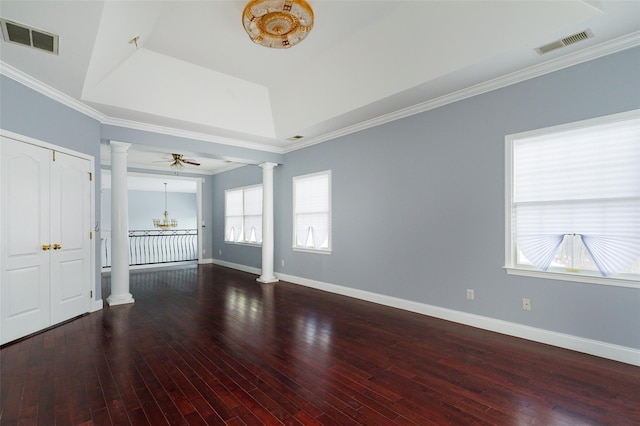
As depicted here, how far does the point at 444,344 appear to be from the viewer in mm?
3297

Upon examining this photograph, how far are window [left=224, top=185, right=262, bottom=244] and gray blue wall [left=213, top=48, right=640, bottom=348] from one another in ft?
8.18

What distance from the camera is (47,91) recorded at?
3.70 meters

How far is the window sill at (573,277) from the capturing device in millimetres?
2809

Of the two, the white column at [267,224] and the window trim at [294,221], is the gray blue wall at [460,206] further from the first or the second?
the white column at [267,224]

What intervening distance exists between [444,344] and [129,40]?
4713 millimetres

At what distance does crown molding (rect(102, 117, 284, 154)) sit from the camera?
4857mm

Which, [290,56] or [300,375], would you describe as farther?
[290,56]

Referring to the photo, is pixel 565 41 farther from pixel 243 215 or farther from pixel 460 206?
pixel 243 215

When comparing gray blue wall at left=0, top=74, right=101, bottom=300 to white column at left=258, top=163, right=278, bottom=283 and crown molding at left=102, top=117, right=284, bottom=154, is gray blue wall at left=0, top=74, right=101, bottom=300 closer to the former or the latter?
crown molding at left=102, top=117, right=284, bottom=154

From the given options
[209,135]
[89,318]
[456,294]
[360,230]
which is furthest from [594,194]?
[89,318]

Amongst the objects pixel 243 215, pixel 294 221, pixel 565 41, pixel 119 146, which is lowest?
pixel 294 221

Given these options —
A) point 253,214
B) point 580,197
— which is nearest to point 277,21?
point 580,197

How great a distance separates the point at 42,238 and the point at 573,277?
6.02 meters

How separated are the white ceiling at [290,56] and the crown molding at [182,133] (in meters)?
0.04
